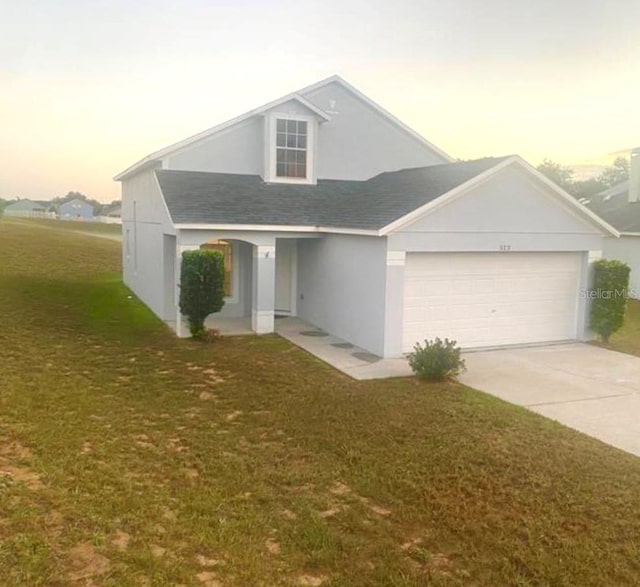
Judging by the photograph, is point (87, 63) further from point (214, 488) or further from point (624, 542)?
point (624, 542)

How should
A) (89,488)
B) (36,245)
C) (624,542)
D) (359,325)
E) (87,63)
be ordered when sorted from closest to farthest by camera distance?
(624,542)
(89,488)
(359,325)
(87,63)
(36,245)

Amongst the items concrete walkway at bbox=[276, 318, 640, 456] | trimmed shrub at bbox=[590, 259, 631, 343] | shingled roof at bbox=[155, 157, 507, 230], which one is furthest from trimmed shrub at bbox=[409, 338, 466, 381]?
trimmed shrub at bbox=[590, 259, 631, 343]

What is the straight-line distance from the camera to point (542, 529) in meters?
5.34

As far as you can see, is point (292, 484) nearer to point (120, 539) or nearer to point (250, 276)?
point (120, 539)

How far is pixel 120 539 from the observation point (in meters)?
4.98

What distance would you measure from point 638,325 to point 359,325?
8939 millimetres

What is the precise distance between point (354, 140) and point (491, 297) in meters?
7.52

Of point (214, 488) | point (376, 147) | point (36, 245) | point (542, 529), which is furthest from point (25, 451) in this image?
point (36, 245)

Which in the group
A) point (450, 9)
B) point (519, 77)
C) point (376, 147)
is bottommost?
point (376, 147)

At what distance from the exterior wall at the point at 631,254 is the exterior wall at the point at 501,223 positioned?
8.71 m

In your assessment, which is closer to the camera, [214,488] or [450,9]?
[214,488]

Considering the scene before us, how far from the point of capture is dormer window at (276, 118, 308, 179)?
17422 mm

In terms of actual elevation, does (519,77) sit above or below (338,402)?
above

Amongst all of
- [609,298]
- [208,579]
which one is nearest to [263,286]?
[609,298]
